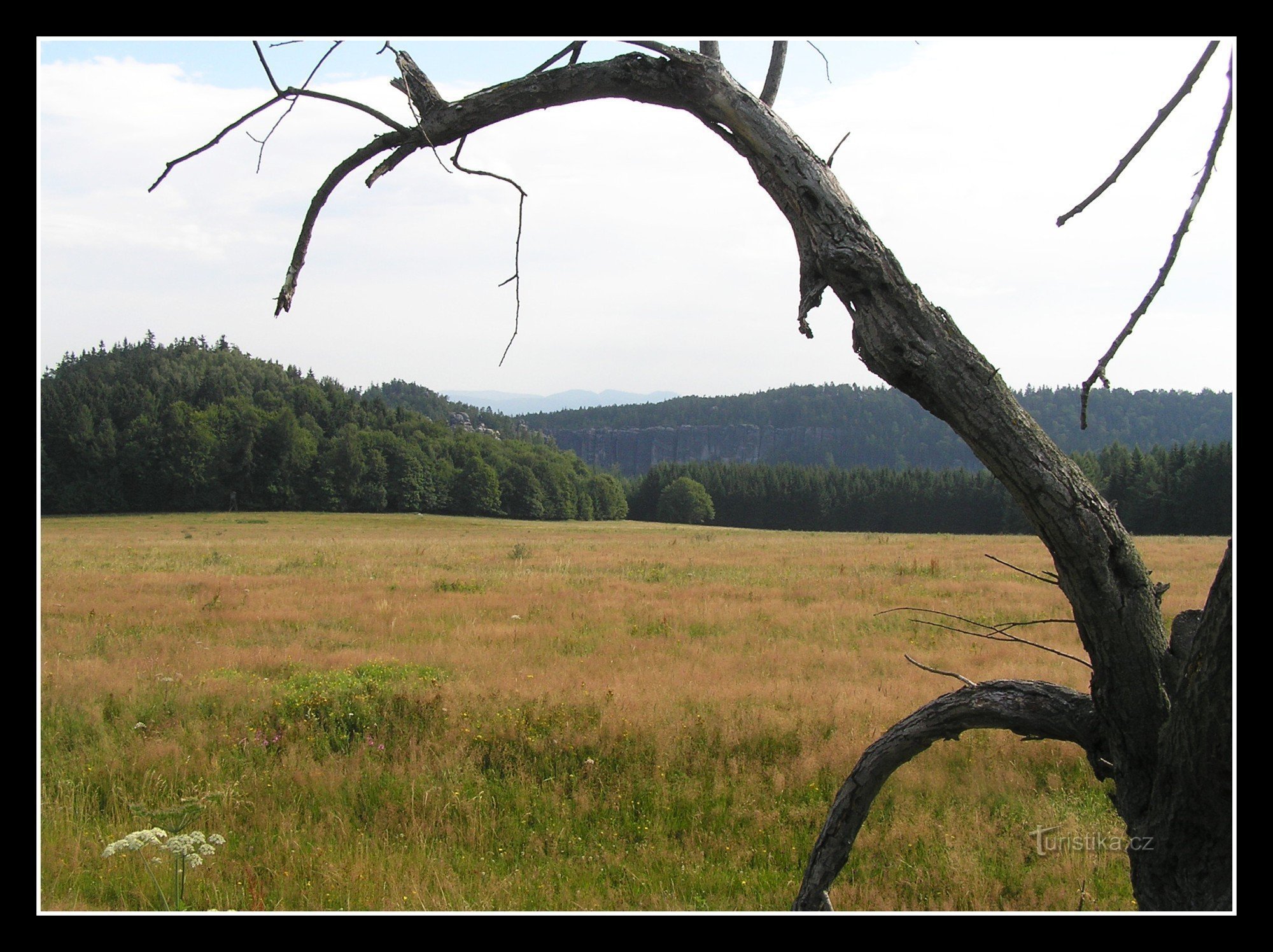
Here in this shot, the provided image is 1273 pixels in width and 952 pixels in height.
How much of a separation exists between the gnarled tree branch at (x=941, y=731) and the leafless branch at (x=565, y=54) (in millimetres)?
2502

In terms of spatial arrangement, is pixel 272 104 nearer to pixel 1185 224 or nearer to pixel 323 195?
pixel 323 195

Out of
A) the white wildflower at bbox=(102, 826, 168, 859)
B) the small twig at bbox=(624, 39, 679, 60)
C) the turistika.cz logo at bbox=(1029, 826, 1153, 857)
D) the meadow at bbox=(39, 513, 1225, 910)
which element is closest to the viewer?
the small twig at bbox=(624, 39, 679, 60)

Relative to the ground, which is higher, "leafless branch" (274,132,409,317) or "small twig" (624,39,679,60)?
"small twig" (624,39,679,60)

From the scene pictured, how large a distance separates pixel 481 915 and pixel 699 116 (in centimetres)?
252

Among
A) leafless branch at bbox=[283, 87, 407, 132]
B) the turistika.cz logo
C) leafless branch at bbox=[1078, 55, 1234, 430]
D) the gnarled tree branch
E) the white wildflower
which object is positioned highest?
leafless branch at bbox=[283, 87, 407, 132]

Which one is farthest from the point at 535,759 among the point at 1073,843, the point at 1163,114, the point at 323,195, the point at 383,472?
the point at 383,472

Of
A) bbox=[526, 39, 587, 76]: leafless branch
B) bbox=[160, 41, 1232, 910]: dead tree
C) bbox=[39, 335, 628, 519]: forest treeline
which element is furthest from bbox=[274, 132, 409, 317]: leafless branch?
bbox=[39, 335, 628, 519]: forest treeline

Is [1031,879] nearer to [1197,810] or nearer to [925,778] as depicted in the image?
[925,778]

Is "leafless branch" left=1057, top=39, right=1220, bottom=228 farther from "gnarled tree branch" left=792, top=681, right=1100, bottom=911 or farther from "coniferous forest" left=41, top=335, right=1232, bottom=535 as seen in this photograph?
"coniferous forest" left=41, top=335, right=1232, bottom=535

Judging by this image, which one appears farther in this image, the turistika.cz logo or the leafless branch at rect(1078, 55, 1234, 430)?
the turistika.cz logo

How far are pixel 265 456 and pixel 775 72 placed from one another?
87387 millimetres

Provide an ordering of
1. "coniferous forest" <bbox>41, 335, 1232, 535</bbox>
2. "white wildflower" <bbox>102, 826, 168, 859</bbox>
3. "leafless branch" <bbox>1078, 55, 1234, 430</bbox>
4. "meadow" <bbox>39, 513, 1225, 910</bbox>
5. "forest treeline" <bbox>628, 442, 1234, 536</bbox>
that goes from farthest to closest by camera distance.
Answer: "coniferous forest" <bbox>41, 335, 1232, 535</bbox>
"forest treeline" <bbox>628, 442, 1234, 536</bbox>
"meadow" <bbox>39, 513, 1225, 910</bbox>
"white wildflower" <bbox>102, 826, 168, 859</bbox>
"leafless branch" <bbox>1078, 55, 1234, 430</bbox>

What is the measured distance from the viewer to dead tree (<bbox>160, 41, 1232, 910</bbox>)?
216cm

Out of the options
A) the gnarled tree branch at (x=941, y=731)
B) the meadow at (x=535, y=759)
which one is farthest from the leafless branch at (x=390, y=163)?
the meadow at (x=535, y=759)
